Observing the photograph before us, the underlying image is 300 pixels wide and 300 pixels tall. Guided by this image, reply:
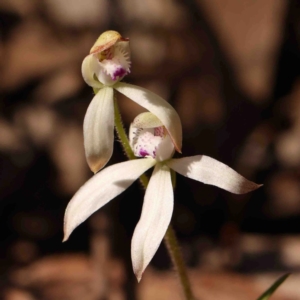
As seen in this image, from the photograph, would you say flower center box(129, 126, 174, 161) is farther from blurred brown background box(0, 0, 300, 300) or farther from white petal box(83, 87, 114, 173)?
blurred brown background box(0, 0, 300, 300)

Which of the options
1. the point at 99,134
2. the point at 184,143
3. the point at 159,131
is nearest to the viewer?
the point at 99,134

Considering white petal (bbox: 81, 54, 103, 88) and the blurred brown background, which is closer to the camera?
white petal (bbox: 81, 54, 103, 88)

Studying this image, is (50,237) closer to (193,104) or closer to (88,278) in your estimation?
(88,278)

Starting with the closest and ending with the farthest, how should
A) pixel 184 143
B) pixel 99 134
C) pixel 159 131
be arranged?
pixel 99 134 → pixel 159 131 → pixel 184 143

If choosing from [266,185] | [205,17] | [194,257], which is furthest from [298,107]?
[194,257]

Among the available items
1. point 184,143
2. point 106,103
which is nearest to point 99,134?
point 106,103

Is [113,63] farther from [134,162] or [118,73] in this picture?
[134,162]

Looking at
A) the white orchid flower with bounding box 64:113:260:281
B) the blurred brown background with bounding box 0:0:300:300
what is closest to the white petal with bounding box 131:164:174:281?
the white orchid flower with bounding box 64:113:260:281

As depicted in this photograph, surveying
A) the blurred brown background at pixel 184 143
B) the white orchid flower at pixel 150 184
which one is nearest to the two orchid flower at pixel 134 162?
the white orchid flower at pixel 150 184
